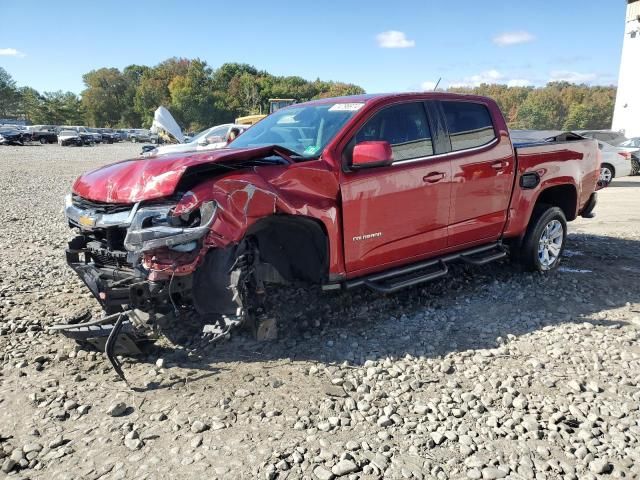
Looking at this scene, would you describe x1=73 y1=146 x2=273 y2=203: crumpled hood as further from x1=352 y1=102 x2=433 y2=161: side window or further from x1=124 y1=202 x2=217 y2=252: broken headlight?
x1=352 y1=102 x2=433 y2=161: side window

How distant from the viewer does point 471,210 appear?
509cm

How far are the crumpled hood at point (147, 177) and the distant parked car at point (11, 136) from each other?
46.1m

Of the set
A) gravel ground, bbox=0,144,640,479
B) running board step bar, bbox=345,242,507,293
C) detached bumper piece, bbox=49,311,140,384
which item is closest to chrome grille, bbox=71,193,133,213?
detached bumper piece, bbox=49,311,140,384

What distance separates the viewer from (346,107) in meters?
4.58

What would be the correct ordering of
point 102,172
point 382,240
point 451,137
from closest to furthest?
point 102,172, point 382,240, point 451,137

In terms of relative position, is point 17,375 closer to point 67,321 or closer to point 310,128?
point 67,321

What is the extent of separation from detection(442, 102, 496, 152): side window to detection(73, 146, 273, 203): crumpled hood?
2.03m

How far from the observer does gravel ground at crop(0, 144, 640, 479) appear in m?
2.74

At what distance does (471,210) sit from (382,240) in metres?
1.23

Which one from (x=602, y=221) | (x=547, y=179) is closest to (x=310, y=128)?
(x=547, y=179)

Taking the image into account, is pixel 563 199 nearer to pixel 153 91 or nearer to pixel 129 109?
pixel 153 91

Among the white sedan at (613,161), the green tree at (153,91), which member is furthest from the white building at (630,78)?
the green tree at (153,91)

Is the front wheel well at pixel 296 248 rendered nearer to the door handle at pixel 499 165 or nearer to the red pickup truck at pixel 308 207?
the red pickup truck at pixel 308 207

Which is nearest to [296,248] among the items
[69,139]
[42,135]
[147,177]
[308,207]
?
[308,207]
